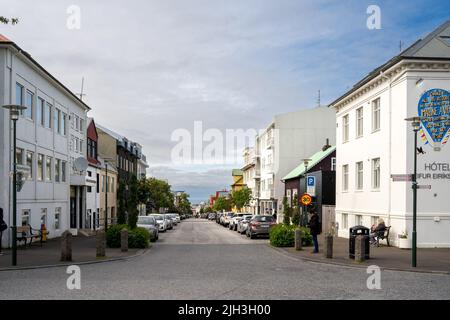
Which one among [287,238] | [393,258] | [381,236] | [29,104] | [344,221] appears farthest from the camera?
[344,221]

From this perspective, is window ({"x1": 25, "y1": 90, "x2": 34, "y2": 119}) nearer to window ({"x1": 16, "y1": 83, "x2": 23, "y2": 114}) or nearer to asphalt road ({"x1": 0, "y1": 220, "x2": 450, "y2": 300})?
window ({"x1": 16, "y1": 83, "x2": 23, "y2": 114})

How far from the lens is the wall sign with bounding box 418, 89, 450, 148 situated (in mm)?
24688

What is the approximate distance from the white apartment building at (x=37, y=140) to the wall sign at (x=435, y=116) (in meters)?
17.1

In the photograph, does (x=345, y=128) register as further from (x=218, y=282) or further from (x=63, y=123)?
(x=218, y=282)

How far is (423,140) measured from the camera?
24859mm

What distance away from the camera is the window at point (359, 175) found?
31328 mm

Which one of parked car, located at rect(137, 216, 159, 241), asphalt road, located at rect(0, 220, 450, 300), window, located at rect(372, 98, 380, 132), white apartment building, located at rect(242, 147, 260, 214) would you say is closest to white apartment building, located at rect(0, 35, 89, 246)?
parked car, located at rect(137, 216, 159, 241)

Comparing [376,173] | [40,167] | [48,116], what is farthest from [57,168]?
[376,173]

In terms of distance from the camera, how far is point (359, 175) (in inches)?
1259

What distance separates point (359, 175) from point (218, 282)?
65.7 feet

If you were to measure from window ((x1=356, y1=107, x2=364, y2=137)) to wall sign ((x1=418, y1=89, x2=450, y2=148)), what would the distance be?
257 inches
